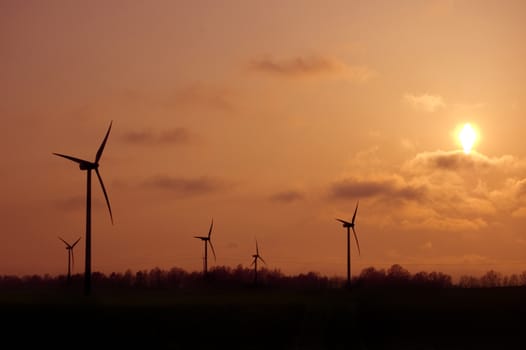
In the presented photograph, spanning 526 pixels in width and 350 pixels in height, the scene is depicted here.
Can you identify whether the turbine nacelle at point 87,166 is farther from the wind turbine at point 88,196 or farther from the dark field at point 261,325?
the dark field at point 261,325

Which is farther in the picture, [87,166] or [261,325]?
[87,166]

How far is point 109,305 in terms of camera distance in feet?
287

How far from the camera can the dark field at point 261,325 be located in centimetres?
7044

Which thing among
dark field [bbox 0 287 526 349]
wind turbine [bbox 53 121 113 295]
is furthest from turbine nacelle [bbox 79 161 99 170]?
dark field [bbox 0 287 526 349]

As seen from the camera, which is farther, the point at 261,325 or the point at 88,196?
the point at 88,196

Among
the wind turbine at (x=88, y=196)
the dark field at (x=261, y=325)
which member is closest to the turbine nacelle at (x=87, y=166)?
the wind turbine at (x=88, y=196)

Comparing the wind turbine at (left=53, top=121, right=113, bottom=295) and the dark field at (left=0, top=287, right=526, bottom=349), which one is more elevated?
the wind turbine at (left=53, top=121, right=113, bottom=295)

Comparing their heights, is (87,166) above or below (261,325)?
above

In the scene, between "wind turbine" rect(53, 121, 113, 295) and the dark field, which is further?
"wind turbine" rect(53, 121, 113, 295)

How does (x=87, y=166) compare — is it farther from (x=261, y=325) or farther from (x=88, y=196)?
(x=261, y=325)

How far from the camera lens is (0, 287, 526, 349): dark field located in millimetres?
70438

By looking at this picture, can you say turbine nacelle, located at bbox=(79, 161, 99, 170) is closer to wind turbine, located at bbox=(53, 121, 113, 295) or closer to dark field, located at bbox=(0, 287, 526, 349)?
wind turbine, located at bbox=(53, 121, 113, 295)

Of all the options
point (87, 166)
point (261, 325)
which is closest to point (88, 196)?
point (87, 166)

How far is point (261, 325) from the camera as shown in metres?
80.0
